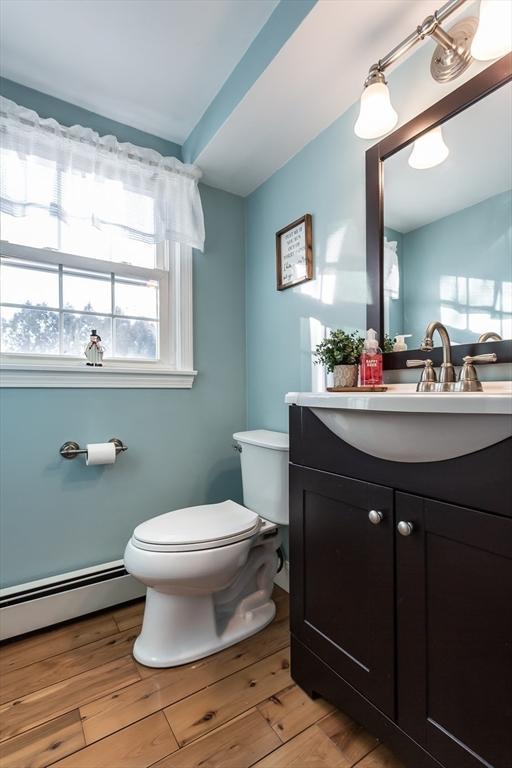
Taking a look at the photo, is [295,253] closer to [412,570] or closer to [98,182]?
[98,182]

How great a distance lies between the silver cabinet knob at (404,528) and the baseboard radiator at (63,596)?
4.26 ft

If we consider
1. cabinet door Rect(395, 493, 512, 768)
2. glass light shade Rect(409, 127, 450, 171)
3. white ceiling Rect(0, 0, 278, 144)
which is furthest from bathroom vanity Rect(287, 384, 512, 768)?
white ceiling Rect(0, 0, 278, 144)

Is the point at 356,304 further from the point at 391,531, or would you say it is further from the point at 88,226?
the point at 88,226

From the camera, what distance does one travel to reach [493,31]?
880mm

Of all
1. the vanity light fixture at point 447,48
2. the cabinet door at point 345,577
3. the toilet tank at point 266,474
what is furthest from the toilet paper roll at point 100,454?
the vanity light fixture at point 447,48

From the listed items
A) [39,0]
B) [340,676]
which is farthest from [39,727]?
[39,0]

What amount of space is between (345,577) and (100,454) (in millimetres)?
1066

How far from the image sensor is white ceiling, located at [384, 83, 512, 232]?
971 mm

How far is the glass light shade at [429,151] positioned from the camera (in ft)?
3.60

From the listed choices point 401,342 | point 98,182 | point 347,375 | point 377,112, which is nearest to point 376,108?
point 377,112

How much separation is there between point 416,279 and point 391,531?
0.79 metres

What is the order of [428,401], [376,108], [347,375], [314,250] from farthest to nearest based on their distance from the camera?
[314,250], [347,375], [376,108], [428,401]

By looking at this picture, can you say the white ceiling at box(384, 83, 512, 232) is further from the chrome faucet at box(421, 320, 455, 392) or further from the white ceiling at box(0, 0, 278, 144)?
the white ceiling at box(0, 0, 278, 144)

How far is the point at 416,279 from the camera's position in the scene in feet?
3.81
